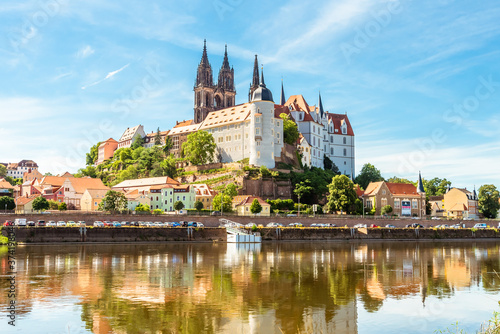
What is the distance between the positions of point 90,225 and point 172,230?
10.5m

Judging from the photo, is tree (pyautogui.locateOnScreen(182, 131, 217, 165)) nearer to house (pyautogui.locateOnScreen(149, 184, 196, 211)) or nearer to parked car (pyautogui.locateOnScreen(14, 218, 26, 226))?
house (pyautogui.locateOnScreen(149, 184, 196, 211))

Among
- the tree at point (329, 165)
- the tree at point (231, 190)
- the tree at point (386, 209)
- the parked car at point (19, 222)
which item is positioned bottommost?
the parked car at point (19, 222)

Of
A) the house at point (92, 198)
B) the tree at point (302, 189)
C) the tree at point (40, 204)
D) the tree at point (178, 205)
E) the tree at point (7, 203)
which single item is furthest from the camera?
A: the tree at point (302, 189)

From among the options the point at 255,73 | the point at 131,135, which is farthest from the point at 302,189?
the point at 131,135

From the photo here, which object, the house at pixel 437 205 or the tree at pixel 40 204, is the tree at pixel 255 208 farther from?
the house at pixel 437 205

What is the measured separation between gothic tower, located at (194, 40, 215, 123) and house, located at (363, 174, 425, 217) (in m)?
66.2

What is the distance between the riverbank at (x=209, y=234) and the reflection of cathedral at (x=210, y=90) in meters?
83.8

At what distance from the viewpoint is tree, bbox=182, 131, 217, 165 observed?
4461 inches

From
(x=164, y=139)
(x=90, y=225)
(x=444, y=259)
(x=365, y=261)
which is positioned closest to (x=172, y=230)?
(x=90, y=225)

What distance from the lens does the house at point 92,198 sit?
92.3m

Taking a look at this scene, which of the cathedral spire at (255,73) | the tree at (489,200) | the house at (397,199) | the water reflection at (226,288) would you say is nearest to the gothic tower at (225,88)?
the cathedral spire at (255,73)

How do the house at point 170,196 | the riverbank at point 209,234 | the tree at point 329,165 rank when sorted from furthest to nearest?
the tree at point 329,165, the house at point 170,196, the riverbank at point 209,234

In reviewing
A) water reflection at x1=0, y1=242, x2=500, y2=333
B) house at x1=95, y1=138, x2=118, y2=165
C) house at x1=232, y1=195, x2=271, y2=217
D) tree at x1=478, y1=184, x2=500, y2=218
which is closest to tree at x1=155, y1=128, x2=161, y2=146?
house at x1=95, y1=138, x2=118, y2=165

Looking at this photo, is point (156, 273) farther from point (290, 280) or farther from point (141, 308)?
point (141, 308)
